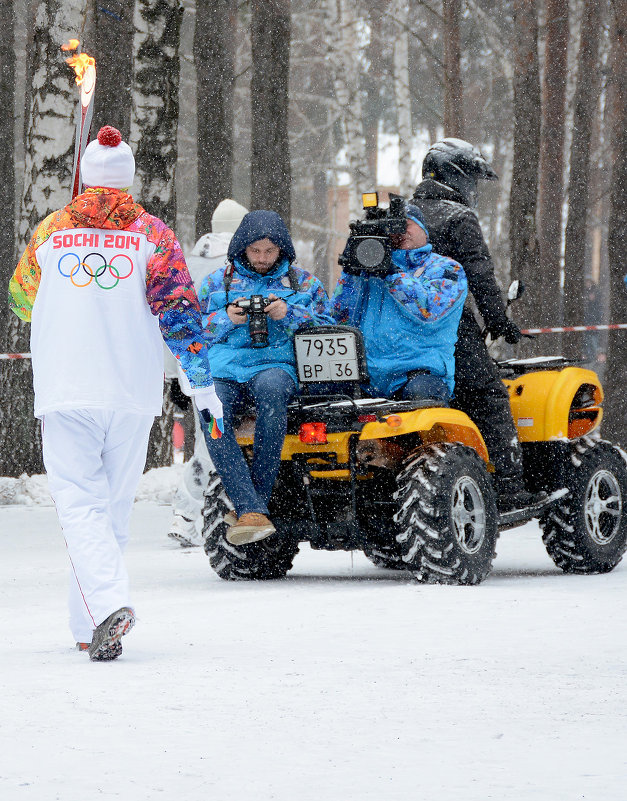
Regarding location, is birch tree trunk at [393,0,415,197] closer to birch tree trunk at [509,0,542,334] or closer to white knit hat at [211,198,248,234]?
birch tree trunk at [509,0,542,334]

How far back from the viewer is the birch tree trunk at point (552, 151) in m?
25.1

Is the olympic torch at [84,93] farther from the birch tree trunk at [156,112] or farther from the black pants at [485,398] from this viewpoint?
the birch tree trunk at [156,112]

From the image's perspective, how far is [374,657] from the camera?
592cm

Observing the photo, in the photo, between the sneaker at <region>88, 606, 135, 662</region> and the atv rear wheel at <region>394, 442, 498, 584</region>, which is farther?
the atv rear wheel at <region>394, 442, 498, 584</region>

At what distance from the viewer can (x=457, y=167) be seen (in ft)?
29.3

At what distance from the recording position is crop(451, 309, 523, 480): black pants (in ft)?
28.3

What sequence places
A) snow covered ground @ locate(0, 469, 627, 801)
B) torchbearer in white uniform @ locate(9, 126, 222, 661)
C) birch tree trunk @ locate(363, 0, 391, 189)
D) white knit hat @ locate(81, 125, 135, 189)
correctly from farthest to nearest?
birch tree trunk @ locate(363, 0, 391, 189), white knit hat @ locate(81, 125, 135, 189), torchbearer in white uniform @ locate(9, 126, 222, 661), snow covered ground @ locate(0, 469, 627, 801)

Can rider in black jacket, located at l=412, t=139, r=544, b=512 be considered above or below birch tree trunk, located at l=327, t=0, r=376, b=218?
below

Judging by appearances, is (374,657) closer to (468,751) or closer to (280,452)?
(468,751)

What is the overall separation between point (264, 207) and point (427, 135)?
3306cm

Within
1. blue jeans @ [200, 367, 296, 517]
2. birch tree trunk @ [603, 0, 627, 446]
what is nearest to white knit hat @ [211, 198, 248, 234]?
blue jeans @ [200, 367, 296, 517]

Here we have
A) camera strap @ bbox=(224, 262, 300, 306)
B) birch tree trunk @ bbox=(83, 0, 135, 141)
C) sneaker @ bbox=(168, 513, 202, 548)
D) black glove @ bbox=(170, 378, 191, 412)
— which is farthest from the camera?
birch tree trunk @ bbox=(83, 0, 135, 141)

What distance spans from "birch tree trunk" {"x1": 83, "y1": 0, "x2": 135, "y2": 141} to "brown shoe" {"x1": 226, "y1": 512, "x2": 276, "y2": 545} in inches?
370

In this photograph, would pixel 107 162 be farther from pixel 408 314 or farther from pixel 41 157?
pixel 41 157
